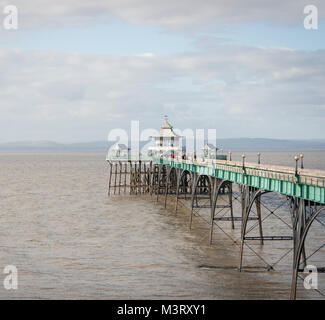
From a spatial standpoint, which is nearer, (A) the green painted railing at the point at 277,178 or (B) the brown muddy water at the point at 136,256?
(A) the green painted railing at the point at 277,178

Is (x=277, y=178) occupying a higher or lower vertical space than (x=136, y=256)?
higher

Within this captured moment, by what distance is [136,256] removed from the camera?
117 feet

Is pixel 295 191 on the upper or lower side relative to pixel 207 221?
upper

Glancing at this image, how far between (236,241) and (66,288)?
15.3 metres

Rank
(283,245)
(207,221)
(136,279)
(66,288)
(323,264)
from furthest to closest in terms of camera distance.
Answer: (207,221) < (283,245) < (323,264) < (136,279) < (66,288)

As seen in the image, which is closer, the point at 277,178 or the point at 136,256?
the point at 277,178

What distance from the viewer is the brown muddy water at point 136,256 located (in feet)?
90.9

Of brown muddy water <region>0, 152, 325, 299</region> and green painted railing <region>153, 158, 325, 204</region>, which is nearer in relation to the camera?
green painted railing <region>153, 158, 325, 204</region>

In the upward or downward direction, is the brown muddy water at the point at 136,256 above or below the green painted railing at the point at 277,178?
below

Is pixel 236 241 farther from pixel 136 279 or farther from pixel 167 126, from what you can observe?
pixel 167 126

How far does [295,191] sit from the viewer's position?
26.6m

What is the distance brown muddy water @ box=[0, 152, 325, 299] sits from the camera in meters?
27.7

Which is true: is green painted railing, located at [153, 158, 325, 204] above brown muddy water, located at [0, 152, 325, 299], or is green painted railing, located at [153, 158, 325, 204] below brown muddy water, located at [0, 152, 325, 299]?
above
